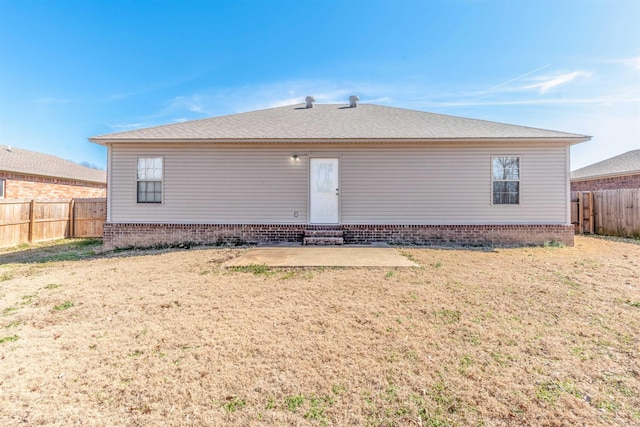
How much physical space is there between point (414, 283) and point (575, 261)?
455 cm

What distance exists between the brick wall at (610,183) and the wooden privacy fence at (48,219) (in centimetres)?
2526

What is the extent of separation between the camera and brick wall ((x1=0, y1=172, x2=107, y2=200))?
12.9 metres

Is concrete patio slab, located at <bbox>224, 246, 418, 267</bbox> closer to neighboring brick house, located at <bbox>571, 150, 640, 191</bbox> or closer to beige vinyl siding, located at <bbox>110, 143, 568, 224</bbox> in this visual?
beige vinyl siding, located at <bbox>110, 143, 568, 224</bbox>

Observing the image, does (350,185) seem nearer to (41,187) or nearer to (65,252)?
(65,252)

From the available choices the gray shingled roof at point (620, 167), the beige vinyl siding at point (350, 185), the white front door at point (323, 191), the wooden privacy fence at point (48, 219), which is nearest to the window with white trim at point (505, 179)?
the beige vinyl siding at point (350, 185)

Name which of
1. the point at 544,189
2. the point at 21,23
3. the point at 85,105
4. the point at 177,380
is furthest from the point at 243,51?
the point at 85,105

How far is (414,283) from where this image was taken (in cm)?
462

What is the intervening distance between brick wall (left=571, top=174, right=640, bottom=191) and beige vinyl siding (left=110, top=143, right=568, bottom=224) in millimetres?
10455

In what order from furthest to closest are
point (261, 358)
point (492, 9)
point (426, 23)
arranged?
1. point (426, 23)
2. point (492, 9)
3. point (261, 358)

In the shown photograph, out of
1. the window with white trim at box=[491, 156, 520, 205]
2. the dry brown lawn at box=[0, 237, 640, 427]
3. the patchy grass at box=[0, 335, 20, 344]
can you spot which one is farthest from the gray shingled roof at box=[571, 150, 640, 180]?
the patchy grass at box=[0, 335, 20, 344]

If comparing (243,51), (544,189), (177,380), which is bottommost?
(177,380)

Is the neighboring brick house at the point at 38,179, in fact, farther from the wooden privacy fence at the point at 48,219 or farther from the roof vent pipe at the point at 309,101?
the roof vent pipe at the point at 309,101

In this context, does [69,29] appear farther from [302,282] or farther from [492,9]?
[492,9]

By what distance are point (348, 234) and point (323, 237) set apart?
827 mm
